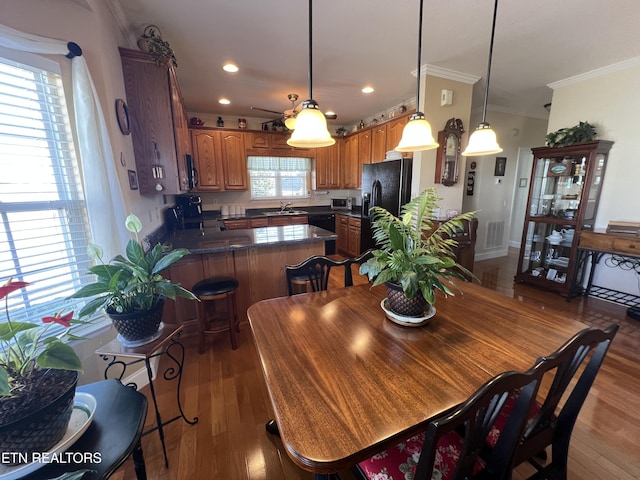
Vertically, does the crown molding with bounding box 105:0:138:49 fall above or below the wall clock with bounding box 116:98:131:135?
above

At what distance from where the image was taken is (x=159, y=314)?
1.21 metres

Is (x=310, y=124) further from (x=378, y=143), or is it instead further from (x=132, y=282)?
(x=378, y=143)

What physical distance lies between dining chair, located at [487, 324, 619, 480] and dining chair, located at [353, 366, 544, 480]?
6 centimetres

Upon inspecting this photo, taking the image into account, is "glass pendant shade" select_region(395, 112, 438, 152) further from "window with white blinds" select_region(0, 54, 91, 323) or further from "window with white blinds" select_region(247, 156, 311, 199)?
"window with white blinds" select_region(247, 156, 311, 199)

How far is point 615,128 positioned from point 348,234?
12.0ft

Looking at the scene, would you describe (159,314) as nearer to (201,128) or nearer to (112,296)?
(112,296)

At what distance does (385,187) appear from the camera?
3766 millimetres

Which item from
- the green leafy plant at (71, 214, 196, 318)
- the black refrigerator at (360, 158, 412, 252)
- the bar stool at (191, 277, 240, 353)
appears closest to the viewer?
the green leafy plant at (71, 214, 196, 318)

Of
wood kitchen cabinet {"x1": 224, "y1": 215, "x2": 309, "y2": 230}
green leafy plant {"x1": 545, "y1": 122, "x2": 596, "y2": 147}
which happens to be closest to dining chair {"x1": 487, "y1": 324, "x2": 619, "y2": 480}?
green leafy plant {"x1": 545, "y1": 122, "x2": 596, "y2": 147}

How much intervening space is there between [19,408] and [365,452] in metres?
0.89

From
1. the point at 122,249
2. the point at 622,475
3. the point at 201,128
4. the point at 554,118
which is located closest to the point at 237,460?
the point at 122,249

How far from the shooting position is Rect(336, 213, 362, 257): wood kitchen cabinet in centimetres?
458

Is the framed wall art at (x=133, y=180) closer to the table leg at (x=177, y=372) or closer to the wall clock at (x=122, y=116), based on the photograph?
→ the wall clock at (x=122, y=116)

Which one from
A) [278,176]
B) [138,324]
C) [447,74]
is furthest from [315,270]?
[278,176]
